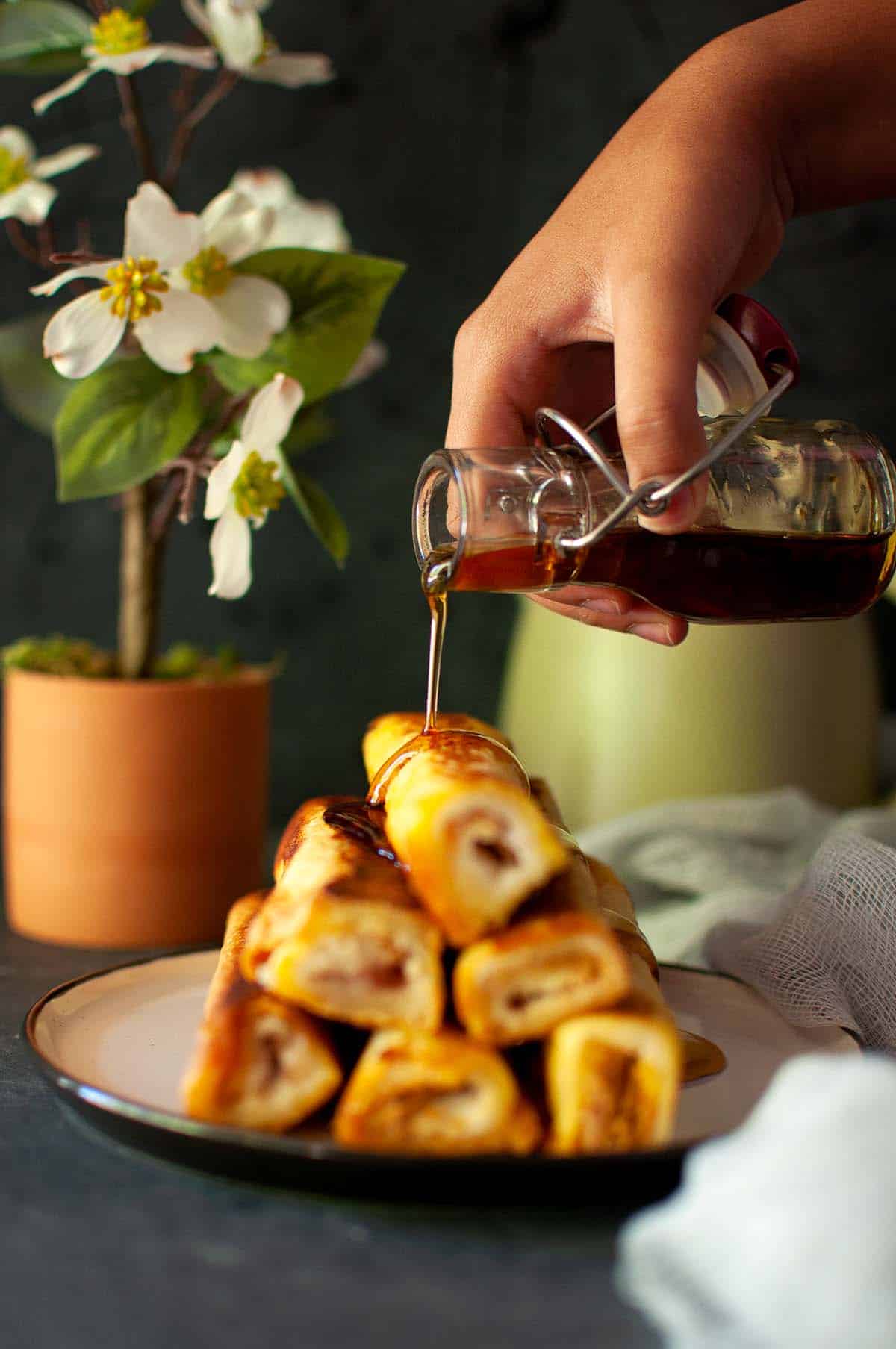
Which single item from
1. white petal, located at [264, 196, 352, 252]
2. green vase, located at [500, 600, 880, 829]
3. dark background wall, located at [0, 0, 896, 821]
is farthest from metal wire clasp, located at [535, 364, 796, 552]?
dark background wall, located at [0, 0, 896, 821]

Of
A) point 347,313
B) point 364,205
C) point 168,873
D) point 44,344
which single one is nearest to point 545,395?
point 347,313

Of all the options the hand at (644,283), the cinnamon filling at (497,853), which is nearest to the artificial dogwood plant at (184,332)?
the hand at (644,283)

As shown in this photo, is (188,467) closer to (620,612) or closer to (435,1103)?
(620,612)

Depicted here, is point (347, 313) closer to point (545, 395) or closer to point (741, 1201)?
point (545, 395)

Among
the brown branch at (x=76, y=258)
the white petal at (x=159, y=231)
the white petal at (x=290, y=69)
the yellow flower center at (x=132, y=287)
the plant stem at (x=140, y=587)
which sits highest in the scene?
the white petal at (x=290, y=69)

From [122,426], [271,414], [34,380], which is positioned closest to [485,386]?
[271,414]

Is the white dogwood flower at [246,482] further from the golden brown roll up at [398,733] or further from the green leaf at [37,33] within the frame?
the green leaf at [37,33]
